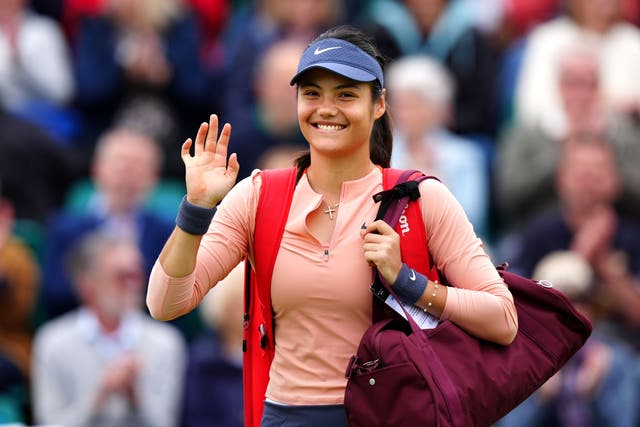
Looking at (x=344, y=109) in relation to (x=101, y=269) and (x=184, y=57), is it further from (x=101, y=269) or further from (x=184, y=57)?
(x=184, y=57)

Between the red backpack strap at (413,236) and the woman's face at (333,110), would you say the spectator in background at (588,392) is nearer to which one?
the red backpack strap at (413,236)

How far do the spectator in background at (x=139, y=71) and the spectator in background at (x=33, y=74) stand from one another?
13cm

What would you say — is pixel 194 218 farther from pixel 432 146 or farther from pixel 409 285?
pixel 432 146

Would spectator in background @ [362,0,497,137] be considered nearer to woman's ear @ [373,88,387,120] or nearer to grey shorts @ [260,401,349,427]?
woman's ear @ [373,88,387,120]

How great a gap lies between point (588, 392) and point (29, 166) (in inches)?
144

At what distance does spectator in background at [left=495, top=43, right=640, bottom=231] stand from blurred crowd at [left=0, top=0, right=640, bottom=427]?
14 mm

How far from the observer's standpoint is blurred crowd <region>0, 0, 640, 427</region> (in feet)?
25.6

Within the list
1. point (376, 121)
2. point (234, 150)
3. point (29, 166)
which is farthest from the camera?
point (234, 150)

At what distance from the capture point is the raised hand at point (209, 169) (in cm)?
403

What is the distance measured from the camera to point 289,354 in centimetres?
420

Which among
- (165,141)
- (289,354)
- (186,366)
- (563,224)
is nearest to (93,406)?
(186,366)

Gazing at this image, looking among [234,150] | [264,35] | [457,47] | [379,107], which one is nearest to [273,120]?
[234,150]

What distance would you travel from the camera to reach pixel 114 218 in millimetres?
8523

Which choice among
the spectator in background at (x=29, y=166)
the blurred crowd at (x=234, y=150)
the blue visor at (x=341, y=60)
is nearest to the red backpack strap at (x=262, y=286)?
the blue visor at (x=341, y=60)
